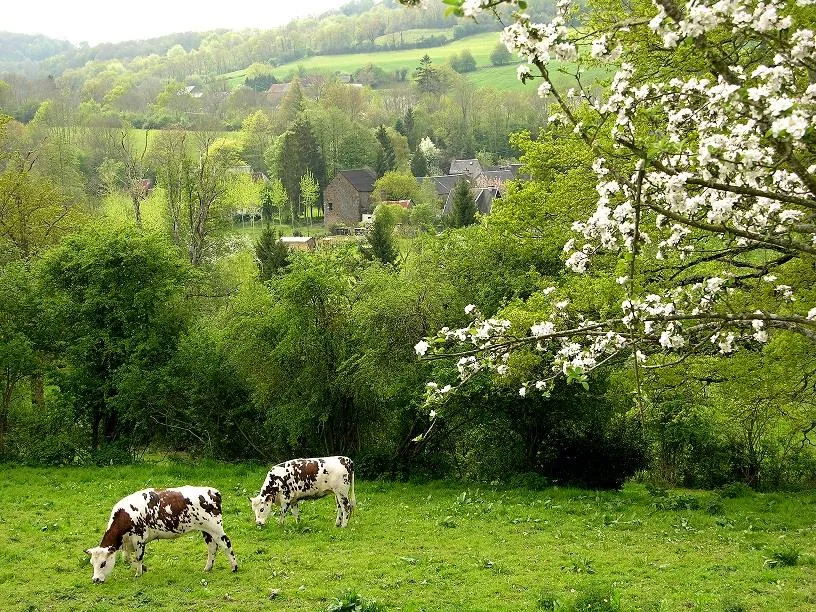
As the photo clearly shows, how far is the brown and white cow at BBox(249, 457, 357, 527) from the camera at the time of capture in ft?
66.0

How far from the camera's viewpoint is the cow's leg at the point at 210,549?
1623 cm

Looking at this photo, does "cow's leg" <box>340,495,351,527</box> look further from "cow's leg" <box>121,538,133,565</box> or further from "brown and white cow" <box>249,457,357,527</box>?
"cow's leg" <box>121,538,133,565</box>

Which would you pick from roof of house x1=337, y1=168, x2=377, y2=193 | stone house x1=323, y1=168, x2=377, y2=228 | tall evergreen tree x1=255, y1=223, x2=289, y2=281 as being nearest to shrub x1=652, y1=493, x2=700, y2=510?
tall evergreen tree x1=255, y1=223, x2=289, y2=281

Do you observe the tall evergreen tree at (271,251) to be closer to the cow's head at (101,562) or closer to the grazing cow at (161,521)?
the grazing cow at (161,521)

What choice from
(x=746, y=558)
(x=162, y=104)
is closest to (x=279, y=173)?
(x=162, y=104)

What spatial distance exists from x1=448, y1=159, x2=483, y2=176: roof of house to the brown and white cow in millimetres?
105989

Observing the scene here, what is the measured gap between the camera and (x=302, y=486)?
20281mm

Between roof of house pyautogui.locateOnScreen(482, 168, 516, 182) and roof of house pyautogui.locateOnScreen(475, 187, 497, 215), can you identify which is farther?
roof of house pyautogui.locateOnScreen(482, 168, 516, 182)

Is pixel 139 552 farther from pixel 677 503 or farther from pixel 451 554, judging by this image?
pixel 677 503

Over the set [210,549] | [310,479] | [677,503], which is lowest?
[677,503]

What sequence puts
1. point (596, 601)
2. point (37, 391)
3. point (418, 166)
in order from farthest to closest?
point (418, 166)
point (37, 391)
point (596, 601)

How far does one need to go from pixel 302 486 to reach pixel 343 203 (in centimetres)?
8840

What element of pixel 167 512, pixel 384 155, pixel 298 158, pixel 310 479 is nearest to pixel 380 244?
pixel 310 479

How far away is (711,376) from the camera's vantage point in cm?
1914
